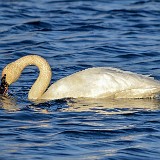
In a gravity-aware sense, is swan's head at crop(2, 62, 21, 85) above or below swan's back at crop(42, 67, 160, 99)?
above

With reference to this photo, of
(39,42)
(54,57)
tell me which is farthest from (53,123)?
(39,42)

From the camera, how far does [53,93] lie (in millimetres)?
14062

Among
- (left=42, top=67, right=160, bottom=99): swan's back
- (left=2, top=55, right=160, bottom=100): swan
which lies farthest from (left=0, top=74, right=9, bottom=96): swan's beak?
(left=42, top=67, right=160, bottom=99): swan's back

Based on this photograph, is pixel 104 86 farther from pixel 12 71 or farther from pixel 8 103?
pixel 12 71

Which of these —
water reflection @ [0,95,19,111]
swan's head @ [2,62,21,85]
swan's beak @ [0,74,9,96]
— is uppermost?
swan's head @ [2,62,21,85]

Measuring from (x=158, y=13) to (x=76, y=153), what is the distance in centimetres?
1442

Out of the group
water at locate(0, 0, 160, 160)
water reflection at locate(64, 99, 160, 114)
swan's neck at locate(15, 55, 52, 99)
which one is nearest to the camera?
water at locate(0, 0, 160, 160)

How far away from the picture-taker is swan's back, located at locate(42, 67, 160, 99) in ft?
45.3

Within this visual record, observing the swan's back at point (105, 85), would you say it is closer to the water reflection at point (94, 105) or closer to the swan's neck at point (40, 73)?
the water reflection at point (94, 105)

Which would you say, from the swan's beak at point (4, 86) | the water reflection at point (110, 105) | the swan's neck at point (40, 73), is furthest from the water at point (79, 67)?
the swan's neck at point (40, 73)

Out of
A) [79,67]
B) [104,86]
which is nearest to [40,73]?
[104,86]

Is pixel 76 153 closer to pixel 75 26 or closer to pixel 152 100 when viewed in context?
pixel 152 100

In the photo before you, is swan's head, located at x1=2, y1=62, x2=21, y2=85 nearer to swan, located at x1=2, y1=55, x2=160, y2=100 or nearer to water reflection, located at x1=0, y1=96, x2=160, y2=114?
water reflection, located at x1=0, y1=96, x2=160, y2=114

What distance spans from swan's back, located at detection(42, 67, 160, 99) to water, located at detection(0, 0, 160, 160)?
6.6 inches
